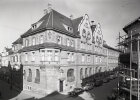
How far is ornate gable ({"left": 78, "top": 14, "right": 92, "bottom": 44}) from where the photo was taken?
3300 cm

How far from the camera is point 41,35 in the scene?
26172 millimetres

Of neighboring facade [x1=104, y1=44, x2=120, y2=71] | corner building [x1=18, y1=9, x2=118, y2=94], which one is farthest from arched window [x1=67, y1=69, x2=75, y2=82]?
neighboring facade [x1=104, y1=44, x2=120, y2=71]

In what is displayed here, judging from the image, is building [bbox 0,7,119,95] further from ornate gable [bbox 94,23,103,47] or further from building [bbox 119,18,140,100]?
building [bbox 119,18,140,100]

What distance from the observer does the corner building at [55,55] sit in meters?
24.6

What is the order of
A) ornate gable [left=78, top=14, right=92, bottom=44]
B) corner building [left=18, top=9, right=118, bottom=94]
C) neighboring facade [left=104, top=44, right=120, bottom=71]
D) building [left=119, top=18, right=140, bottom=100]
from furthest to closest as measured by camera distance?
neighboring facade [left=104, top=44, right=120, bottom=71] → ornate gable [left=78, top=14, right=92, bottom=44] → corner building [left=18, top=9, right=118, bottom=94] → building [left=119, top=18, right=140, bottom=100]

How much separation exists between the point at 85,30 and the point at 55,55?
538 inches

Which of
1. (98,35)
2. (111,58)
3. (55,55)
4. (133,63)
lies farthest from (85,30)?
(111,58)

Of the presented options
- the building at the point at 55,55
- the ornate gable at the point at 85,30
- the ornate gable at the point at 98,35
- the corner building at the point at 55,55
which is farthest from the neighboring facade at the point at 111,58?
the ornate gable at the point at 85,30

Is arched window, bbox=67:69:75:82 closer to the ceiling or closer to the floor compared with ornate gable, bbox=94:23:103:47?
closer to the floor

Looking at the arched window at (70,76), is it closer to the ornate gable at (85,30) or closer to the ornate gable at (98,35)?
the ornate gable at (85,30)

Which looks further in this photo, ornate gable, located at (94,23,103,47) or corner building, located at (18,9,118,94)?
ornate gable, located at (94,23,103,47)

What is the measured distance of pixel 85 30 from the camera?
1366 inches

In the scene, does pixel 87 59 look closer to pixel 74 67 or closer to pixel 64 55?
pixel 74 67

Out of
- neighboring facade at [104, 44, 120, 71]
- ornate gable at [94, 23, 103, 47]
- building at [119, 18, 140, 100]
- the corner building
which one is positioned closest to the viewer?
building at [119, 18, 140, 100]
